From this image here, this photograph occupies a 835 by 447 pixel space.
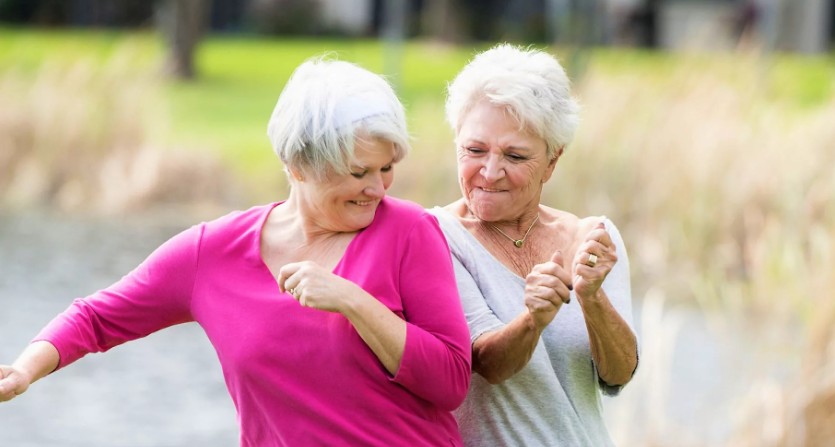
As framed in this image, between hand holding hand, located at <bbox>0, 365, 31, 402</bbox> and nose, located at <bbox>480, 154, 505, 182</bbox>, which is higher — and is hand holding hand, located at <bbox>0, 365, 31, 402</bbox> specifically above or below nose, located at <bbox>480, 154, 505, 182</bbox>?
below

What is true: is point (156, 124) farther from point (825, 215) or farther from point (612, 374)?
point (612, 374)

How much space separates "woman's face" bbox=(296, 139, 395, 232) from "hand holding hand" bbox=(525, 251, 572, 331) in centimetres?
33

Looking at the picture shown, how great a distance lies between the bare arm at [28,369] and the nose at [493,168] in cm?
92

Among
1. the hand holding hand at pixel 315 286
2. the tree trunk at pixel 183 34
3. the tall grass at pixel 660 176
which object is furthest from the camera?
the tree trunk at pixel 183 34

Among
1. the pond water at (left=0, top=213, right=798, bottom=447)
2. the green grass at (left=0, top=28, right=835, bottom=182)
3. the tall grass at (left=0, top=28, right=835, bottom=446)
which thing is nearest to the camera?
the tall grass at (left=0, top=28, right=835, bottom=446)

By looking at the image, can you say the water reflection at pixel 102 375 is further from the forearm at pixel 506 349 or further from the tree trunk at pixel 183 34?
the tree trunk at pixel 183 34

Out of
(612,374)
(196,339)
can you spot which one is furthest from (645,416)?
(196,339)

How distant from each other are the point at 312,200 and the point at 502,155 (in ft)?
1.41

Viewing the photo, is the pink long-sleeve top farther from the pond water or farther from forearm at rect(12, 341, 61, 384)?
the pond water

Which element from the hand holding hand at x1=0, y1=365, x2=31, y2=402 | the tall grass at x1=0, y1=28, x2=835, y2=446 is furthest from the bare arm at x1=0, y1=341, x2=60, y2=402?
the tall grass at x1=0, y1=28, x2=835, y2=446

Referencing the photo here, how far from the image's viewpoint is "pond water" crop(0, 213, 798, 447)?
19.0 ft

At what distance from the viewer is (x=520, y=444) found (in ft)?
9.53

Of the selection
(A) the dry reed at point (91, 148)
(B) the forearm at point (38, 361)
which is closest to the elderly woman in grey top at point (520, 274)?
(B) the forearm at point (38, 361)

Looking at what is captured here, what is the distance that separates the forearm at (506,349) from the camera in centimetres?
274
